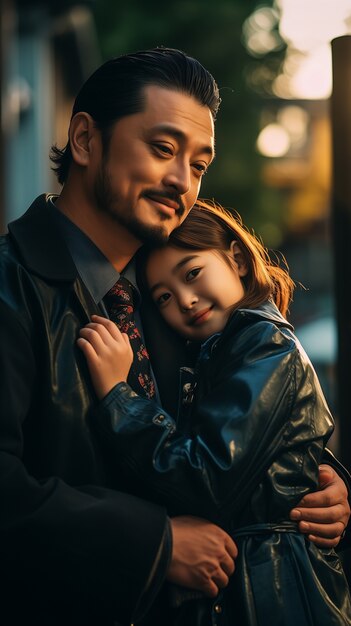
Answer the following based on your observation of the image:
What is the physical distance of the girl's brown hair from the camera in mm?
3021

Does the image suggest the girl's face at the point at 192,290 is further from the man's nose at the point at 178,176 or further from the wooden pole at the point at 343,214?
the wooden pole at the point at 343,214

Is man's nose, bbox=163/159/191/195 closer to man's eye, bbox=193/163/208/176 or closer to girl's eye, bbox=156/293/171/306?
man's eye, bbox=193/163/208/176

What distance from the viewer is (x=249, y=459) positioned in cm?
250

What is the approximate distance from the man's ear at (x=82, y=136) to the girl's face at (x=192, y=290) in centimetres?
40

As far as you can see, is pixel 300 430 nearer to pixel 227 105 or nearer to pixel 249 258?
pixel 249 258

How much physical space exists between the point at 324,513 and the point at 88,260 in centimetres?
105

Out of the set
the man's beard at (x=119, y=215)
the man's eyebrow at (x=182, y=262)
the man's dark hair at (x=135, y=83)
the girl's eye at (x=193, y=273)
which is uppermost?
the man's dark hair at (x=135, y=83)

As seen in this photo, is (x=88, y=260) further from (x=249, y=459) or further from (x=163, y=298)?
(x=249, y=459)

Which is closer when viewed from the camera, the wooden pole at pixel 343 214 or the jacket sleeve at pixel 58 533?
the jacket sleeve at pixel 58 533

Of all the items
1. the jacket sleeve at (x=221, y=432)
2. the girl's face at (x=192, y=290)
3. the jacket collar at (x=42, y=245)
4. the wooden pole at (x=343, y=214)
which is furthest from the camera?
the wooden pole at (x=343, y=214)

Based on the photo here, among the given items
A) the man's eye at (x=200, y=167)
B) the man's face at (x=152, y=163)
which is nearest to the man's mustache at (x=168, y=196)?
the man's face at (x=152, y=163)

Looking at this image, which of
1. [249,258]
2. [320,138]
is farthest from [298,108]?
[249,258]

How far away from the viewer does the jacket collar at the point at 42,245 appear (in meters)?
2.59

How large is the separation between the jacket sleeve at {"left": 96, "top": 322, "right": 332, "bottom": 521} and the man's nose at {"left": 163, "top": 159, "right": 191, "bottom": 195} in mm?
523
